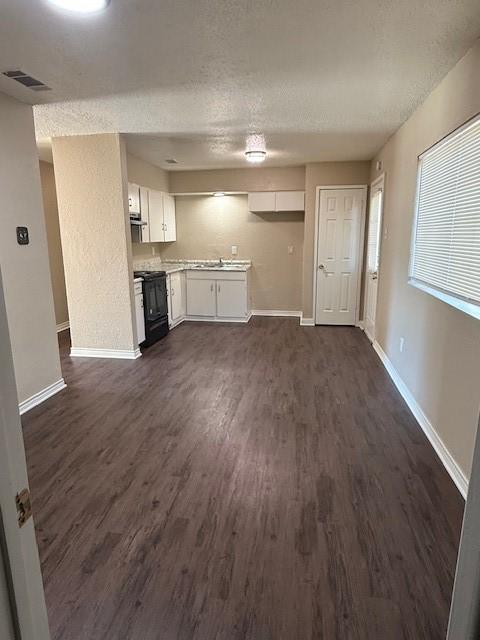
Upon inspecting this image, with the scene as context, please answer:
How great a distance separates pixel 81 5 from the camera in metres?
1.76

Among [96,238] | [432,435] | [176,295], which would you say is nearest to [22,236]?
[96,238]

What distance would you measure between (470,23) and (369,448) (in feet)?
8.20

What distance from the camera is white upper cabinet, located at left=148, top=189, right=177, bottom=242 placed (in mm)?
5910

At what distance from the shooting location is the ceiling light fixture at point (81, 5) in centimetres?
174

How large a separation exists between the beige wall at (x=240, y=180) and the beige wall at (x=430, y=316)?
199cm

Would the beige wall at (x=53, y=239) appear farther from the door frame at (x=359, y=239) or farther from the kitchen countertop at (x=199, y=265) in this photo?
the door frame at (x=359, y=239)

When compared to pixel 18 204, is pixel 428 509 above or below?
below

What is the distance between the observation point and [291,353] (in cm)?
492

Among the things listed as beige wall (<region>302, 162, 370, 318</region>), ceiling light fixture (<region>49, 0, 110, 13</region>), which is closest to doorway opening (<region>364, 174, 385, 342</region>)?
beige wall (<region>302, 162, 370, 318</region>)

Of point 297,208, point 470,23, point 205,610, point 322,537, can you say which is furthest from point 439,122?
point 297,208

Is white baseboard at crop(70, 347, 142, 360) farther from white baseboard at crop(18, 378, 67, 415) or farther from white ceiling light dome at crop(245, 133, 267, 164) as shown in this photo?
white ceiling light dome at crop(245, 133, 267, 164)

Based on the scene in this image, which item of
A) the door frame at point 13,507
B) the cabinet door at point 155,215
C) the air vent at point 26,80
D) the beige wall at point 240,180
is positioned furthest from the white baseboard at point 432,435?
the cabinet door at point 155,215

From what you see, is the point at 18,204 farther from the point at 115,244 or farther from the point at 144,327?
the point at 144,327

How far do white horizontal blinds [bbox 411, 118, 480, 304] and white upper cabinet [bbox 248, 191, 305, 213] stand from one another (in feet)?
10.6
